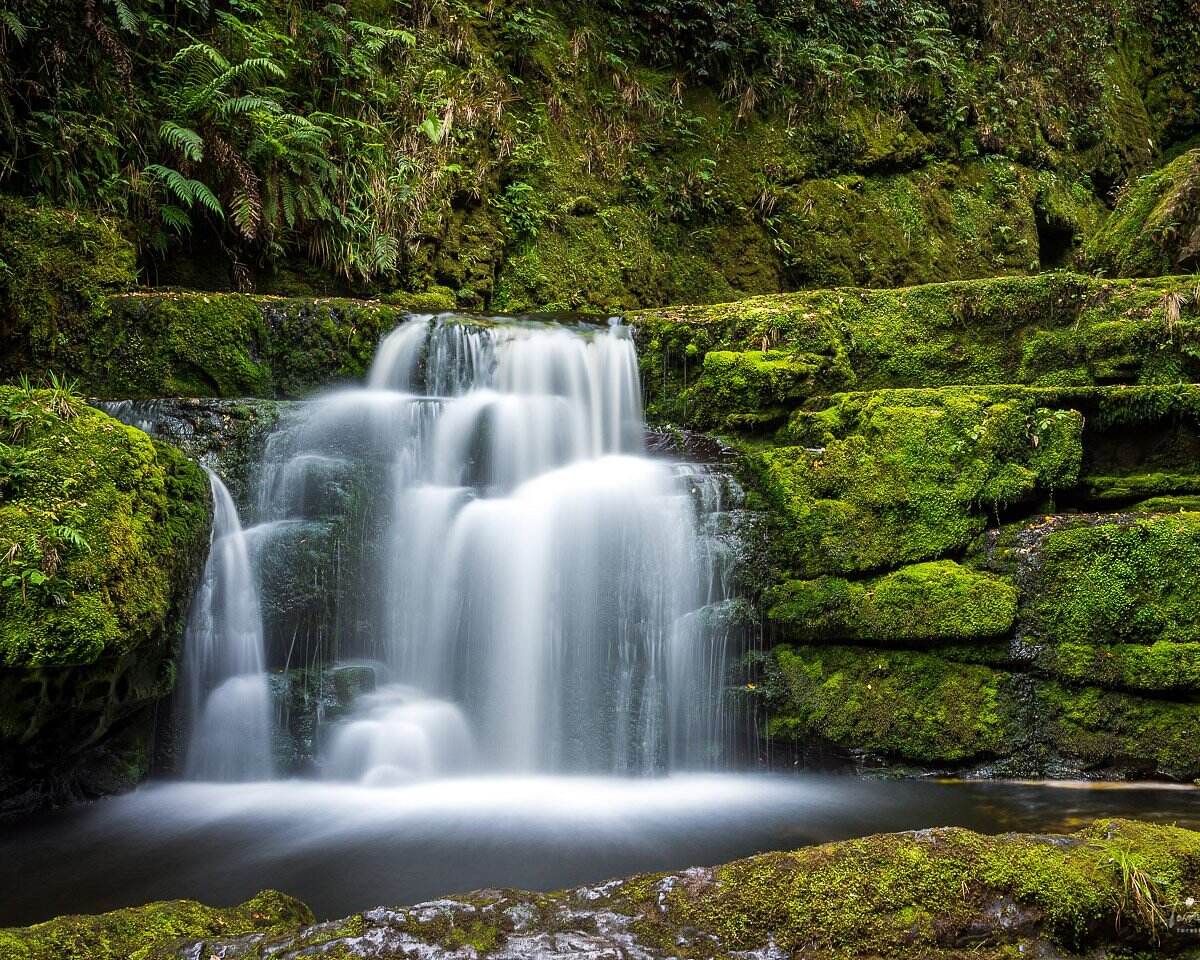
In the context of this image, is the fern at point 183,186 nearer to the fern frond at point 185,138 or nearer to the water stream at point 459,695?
the fern frond at point 185,138

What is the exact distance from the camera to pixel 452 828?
423 cm

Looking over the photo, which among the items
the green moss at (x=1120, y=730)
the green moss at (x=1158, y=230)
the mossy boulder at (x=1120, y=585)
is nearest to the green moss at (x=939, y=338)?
the green moss at (x=1158, y=230)

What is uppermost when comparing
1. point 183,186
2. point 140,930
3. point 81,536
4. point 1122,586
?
point 183,186

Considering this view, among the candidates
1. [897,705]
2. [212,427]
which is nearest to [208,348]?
[212,427]

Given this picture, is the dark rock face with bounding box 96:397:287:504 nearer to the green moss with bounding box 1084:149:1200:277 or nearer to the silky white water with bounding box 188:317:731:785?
the silky white water with bounding box 188:317:731:785

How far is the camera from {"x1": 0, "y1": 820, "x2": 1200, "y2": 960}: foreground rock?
6.88ft

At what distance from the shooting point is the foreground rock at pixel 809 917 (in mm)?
2096

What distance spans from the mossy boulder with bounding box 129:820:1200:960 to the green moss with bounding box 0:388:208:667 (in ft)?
6.58

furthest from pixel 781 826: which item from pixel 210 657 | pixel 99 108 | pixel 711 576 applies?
pixel 99 108

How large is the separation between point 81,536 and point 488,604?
254 cm

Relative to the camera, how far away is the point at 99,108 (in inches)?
309

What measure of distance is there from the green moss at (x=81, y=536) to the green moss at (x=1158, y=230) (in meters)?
8.72

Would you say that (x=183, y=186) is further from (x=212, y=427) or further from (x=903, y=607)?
(x=903, y=607)

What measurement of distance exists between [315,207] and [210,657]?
18.3ft
